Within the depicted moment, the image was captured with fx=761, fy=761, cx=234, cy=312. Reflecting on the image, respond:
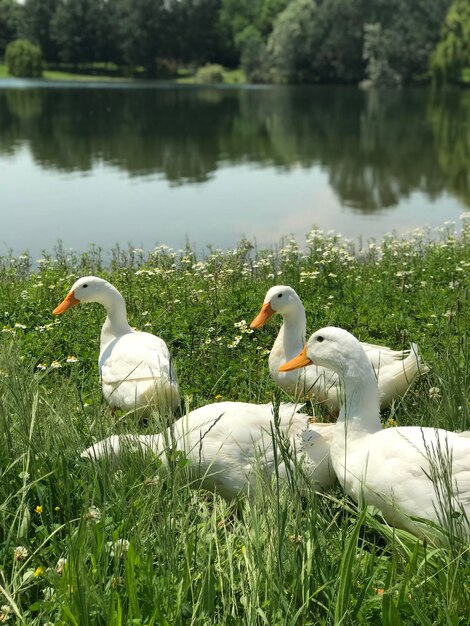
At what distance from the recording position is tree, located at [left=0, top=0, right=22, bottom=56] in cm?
11938

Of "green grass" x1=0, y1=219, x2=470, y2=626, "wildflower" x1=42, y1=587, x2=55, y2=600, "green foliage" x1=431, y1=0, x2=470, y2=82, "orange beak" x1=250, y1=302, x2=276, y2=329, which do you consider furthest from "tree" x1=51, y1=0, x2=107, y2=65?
"wildflower" x1=42, y1=587, x2=55, y2=600

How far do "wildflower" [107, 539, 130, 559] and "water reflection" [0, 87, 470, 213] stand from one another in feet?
60.1

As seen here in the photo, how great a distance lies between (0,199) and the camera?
22.3 meters

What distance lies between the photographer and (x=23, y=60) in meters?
99.5

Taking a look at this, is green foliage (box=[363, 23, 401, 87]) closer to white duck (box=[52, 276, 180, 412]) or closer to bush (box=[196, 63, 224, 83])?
bush (box=[196, 63, 224, 83])

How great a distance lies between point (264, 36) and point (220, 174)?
353 ft

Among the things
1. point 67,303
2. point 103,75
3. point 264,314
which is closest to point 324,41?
point 103,75

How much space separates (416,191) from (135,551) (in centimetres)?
2192

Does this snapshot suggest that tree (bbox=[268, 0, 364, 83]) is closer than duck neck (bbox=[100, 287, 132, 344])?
No

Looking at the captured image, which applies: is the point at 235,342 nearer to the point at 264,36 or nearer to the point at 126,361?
the point at 126,361

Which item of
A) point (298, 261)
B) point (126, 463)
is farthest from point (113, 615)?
point (298, 261)

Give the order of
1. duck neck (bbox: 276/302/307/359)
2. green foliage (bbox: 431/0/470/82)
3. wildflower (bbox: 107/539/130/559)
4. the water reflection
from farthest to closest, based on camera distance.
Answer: green foliage (bbox: 431/0/470/82) → the water reflection → duck neck (bbox: 276/302/307/359) → wildflower (bbox: 107/539/130/559)

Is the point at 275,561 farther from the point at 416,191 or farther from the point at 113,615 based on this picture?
the point at 416,191

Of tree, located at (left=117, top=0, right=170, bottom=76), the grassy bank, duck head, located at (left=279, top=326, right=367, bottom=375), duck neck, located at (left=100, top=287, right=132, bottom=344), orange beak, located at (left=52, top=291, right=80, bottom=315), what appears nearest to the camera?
duck head, located at (left=279, top=326, right=367, bottom=375)
